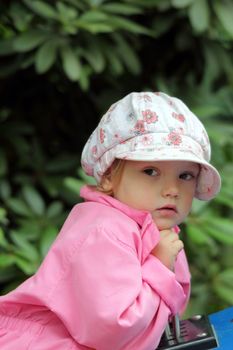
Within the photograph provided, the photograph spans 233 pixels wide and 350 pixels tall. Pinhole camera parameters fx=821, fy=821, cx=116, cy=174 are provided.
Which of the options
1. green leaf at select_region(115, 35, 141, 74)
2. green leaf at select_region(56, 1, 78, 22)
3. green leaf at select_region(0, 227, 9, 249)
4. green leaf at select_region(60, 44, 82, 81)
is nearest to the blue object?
green leaf at select_region(0, 227, 9, 249)

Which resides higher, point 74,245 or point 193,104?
point 74,245

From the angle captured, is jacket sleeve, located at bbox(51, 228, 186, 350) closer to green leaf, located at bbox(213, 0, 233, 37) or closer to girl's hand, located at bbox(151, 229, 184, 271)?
girl's hand, located at bbox(151, 229, 184, 271)

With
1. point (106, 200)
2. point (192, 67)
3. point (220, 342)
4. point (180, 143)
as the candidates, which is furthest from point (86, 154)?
point (192, 67)

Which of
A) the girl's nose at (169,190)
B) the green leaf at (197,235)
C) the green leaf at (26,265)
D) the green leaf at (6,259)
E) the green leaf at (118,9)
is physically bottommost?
the green leaf at (197,235)

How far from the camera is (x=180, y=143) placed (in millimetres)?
1445

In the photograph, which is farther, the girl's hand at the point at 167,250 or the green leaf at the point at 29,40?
the green leaf at the point at 29,40

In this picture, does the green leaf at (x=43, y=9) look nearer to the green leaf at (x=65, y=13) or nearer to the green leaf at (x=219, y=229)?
the green leaf at (x=65, y=13)

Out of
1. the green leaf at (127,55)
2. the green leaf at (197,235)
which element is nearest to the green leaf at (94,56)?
the green leaf at (127,55)

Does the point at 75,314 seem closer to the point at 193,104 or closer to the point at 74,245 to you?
the point at 74,245

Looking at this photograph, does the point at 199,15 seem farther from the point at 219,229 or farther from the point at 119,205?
the point at 119,205

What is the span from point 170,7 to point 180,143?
158 centimetres

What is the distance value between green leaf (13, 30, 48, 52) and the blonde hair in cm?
119

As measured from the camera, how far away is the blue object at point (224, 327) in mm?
1539

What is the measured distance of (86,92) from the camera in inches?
124
